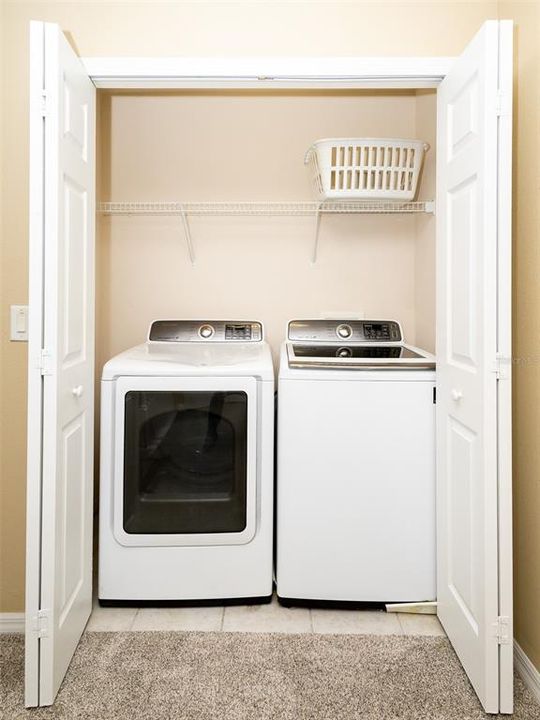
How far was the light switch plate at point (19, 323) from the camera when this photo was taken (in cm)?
181

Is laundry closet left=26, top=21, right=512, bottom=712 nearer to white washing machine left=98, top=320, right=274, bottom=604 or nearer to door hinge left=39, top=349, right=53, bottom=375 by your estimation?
door hinge left=39, top=349, right=53, bottom=375

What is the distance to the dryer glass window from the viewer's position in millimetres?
1876

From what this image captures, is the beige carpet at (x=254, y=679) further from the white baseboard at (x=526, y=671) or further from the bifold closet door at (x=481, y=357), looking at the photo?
the bifold closet door at (x=481, y=357)

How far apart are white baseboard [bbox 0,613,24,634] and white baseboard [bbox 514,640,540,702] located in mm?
1662

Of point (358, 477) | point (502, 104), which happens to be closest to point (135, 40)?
point (502, 104)

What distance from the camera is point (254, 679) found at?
156 centimetres

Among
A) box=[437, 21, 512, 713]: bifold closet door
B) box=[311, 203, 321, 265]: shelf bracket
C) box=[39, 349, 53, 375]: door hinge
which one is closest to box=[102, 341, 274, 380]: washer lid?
box=[39, 349, 53, 375]: door hinge

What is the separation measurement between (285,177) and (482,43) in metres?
1.20

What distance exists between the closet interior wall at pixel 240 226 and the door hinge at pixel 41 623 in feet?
4.10

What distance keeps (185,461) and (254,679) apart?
0.73 metres

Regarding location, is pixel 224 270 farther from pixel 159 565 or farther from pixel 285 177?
pixel 159 565

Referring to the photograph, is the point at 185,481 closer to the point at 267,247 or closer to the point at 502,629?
the point at 502,629

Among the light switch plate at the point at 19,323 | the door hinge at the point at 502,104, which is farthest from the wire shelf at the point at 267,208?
the door hinge at the point at 502,104

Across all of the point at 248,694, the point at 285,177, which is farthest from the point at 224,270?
the point at 248,694
